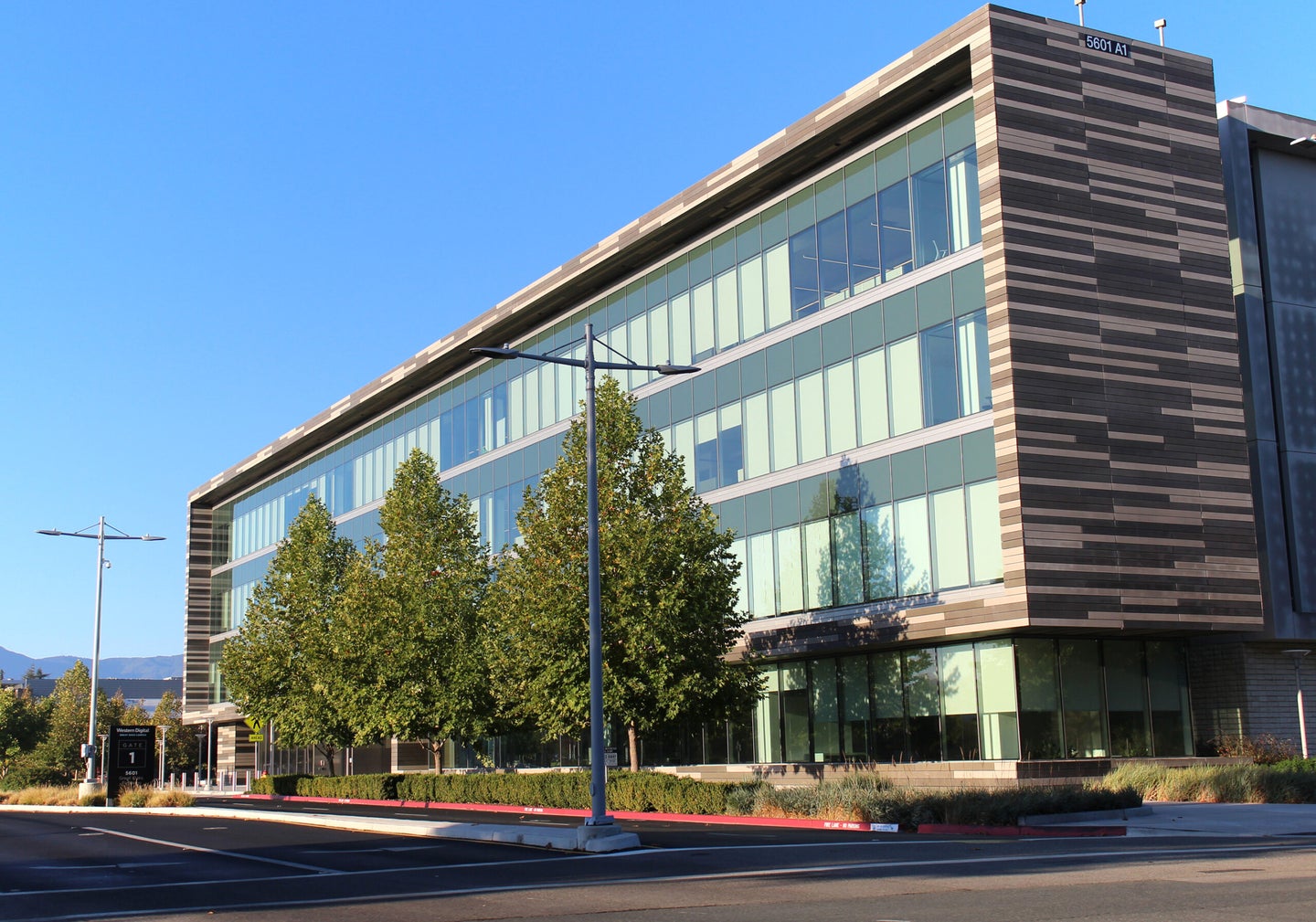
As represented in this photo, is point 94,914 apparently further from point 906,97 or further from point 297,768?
point 297,768

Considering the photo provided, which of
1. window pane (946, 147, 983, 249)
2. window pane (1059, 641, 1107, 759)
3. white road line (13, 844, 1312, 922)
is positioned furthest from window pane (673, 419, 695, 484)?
white road line (13, 844, 1312, 922)

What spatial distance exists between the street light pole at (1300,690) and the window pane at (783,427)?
1519 cm

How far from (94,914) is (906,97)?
31.4 meters

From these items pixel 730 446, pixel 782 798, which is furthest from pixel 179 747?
pixel 782 798

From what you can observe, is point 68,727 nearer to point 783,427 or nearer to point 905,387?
point 783,427

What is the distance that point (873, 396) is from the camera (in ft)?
131

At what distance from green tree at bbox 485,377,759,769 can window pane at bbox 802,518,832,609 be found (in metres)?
4.96

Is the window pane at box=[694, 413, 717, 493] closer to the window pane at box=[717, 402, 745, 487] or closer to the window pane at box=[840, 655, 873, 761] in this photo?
the window pane at box=[717, 402, 745, 487]

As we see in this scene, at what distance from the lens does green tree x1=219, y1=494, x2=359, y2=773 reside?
178 ft

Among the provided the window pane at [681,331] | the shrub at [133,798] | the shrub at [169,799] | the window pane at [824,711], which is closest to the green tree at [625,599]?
the window pane at [824,711]

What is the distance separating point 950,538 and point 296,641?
3176 centimetres

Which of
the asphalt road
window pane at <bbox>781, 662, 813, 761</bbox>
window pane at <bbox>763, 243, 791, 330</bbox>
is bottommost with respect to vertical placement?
the asphalt road

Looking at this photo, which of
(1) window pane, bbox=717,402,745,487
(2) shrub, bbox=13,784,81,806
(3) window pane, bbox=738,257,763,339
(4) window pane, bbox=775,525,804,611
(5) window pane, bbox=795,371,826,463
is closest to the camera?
(5) window pane, bbox=795,371,826,463

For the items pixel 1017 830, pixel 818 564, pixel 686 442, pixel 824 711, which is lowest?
pixel 1017 830
